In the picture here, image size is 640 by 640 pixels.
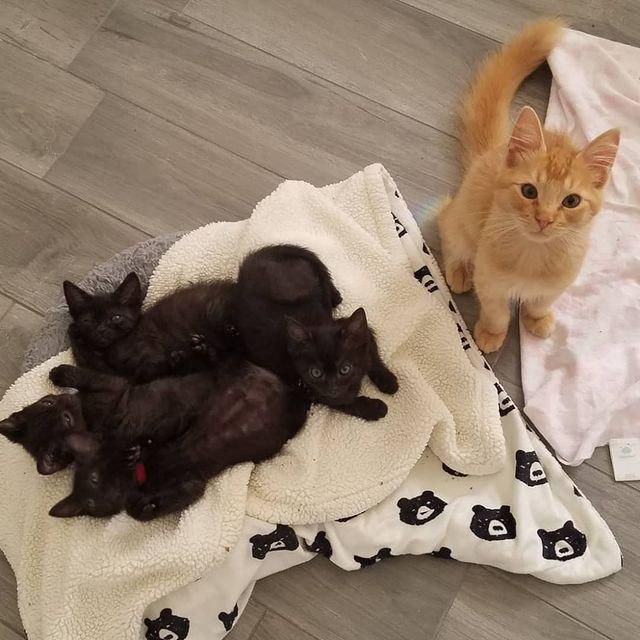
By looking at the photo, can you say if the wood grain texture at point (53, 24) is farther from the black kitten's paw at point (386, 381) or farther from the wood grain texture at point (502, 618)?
the wood grain texture at point (502, 618)

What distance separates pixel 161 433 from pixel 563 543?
0.81m

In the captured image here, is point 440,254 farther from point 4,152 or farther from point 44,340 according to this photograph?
point 4,152

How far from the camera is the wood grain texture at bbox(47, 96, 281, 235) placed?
5.96 feet

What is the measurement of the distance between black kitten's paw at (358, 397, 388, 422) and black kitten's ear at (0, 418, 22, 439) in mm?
666

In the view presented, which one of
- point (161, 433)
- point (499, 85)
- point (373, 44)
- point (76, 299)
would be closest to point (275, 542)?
point (161, 433)

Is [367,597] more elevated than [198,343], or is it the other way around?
[198,343]

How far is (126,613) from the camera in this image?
4.52ft

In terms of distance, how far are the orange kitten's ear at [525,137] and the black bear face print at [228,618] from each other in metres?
0.98

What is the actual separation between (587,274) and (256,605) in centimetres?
100

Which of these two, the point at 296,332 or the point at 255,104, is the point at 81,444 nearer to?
the point at 296,332

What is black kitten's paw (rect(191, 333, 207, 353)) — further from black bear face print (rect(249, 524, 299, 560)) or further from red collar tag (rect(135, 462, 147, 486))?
black bear face print (rect(249, 524, 299, 560))

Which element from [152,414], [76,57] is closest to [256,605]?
[152,414]

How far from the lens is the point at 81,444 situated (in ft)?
4.50

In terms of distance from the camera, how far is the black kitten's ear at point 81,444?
4.50ft
